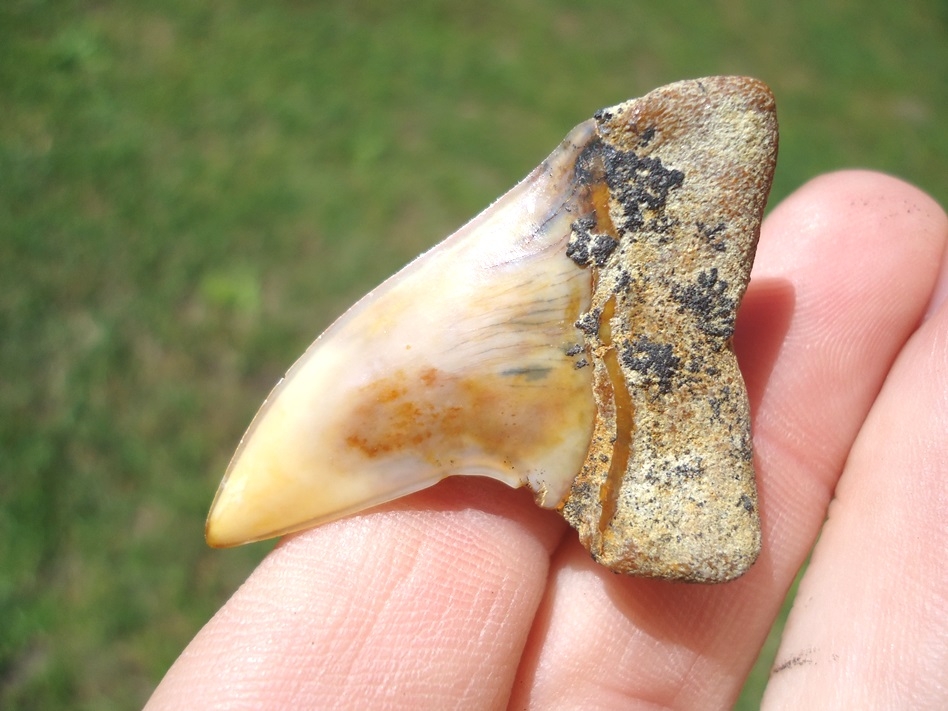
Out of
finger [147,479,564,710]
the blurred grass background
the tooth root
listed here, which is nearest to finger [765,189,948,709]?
the tooth root

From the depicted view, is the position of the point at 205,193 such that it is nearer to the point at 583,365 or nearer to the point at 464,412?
the point at 464,412

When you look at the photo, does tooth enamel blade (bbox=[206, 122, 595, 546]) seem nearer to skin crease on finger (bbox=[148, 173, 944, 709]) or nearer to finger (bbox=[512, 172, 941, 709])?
skin crease on finger (bbox=[148, 173, 944, 709])

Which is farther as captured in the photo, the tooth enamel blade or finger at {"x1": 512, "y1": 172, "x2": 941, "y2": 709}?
finger at {"x1": 512, "y1": 172, "x2": 941, "y2": 709}

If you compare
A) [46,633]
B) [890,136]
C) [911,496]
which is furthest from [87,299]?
[890,136]

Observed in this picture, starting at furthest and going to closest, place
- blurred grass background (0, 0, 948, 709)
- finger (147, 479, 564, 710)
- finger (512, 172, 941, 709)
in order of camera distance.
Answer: blurred grass background (0, 0, 948, 709)
finger (512, 172, 941, 709)
finger (147, 479, 564, 710)

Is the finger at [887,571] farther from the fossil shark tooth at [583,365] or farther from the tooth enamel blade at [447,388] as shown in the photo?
the tooth enamel blade at [447,388]

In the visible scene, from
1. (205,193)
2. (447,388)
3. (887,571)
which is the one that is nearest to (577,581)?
(447,388)
